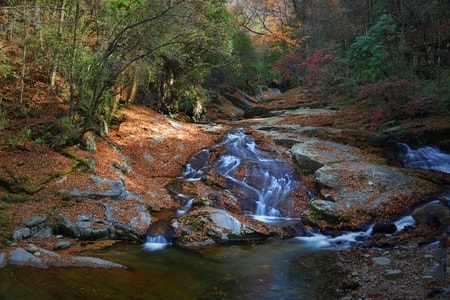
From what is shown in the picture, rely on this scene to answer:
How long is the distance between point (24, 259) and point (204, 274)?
3.32 meters

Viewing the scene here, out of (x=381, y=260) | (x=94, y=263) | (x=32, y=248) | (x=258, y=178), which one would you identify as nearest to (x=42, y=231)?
(x=32, y=248)

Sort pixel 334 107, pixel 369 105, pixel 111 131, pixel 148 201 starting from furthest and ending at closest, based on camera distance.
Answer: pixel 334 107
pixel 369 105
pixel 111 131
pixel 148 201

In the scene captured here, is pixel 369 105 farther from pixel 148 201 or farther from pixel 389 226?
pixel 148 201

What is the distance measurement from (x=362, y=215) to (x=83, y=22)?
976 centimetres

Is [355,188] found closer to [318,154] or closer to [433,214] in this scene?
[433,214]

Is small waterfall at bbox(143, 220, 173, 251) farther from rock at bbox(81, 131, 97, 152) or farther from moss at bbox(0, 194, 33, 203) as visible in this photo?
rock at bbox(81, 131, 97, 152)

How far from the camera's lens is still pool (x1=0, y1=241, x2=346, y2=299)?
5.79m

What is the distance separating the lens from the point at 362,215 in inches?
377

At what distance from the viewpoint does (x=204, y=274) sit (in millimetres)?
6816

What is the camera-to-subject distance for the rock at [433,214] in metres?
8.67

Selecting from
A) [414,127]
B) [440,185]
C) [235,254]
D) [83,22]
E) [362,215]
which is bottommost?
[235,254]

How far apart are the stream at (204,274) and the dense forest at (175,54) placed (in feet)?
14.5

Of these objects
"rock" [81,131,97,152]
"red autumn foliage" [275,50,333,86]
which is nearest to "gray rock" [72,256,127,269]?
"rock" [81,131,97,152]

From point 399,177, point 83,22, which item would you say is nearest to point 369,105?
point 399,177
